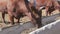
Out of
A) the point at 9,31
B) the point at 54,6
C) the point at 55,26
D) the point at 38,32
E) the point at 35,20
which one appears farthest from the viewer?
the point at 54,6

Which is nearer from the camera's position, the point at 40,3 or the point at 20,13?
the point at 20,13

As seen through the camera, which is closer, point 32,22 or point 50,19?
point 32,22

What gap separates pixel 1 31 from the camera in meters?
6.93

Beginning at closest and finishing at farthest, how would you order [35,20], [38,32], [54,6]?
[38,32] → [35,20] → [54,6]

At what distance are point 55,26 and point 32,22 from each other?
1.58 m

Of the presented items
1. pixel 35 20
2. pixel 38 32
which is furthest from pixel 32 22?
pixel 38 32

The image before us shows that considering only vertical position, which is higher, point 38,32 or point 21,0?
point 21,0

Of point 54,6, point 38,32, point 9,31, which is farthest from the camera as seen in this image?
point 54,6

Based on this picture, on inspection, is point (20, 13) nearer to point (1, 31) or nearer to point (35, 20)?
point (35, 20)

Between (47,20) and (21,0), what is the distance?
Answer: 124 cm

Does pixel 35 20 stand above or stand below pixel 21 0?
below

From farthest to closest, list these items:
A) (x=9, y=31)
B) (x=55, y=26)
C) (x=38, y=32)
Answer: (x=9, y=31), (x=55, y=26), (x=38, y=32)

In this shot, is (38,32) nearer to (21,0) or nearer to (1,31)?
(1,31)

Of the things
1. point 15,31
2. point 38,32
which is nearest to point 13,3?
point 15,31
